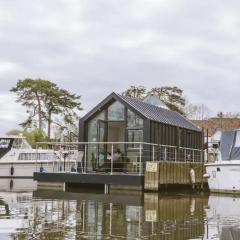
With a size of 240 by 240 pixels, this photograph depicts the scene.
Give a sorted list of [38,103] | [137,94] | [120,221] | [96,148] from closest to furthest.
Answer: [120,221] → [96,148] → [38,103] → [137,94]

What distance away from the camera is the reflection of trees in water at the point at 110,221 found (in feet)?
32.4

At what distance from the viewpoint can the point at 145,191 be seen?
22.4m

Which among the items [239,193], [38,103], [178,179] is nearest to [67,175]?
[178,179]

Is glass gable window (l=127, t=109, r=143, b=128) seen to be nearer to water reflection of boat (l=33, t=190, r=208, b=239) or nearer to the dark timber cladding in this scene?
the dark timber cladding

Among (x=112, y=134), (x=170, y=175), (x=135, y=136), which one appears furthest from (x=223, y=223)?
(x=112, y=134)

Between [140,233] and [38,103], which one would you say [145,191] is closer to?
[140,233]

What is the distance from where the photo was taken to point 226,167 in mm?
22844

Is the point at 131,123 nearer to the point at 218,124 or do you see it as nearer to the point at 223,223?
the point at 223,223

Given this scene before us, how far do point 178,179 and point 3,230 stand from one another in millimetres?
15506

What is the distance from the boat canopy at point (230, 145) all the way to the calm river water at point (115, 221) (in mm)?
7403

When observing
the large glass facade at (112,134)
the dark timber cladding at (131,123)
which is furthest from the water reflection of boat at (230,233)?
the dark timber cladding at (131,123)

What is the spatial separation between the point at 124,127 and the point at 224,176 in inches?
214

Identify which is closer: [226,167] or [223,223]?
[223,223]

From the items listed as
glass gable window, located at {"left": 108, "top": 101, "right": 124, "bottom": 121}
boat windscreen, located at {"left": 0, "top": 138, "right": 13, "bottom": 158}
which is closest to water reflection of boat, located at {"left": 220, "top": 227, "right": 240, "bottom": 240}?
glass gable window, located at {"left": 108, "top": 101, "right": 124, "bottom": 121}
